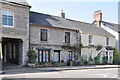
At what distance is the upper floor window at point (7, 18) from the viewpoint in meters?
16.2

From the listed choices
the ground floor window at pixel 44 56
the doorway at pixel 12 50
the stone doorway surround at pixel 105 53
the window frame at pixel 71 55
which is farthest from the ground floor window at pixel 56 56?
the stone doorway surround at pixel 105 53

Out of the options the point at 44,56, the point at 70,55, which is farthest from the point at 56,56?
the point at 70,55

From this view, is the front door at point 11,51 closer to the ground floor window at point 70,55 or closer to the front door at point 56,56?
the front door at point 56,56

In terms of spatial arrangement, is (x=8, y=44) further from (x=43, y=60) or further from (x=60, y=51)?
(x=60, y=51)

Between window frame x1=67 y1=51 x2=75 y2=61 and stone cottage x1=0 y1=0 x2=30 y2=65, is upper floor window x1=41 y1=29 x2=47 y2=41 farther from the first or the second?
window frame x1=67 y1=51 x2=75 y2=61

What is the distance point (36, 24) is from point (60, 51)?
5430 mm

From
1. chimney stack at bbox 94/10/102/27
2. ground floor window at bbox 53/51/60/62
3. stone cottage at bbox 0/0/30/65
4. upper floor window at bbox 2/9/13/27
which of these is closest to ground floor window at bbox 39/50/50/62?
ground floor window at bbox 53/51/60/62

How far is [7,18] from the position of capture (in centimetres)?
1638

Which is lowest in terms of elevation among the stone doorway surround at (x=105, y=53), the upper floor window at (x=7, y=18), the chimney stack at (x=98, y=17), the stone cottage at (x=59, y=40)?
the stone doorway surround at (x=105, y=53)

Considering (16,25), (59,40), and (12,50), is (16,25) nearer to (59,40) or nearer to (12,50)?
(12,50)

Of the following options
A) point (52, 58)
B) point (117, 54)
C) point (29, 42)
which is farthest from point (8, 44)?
point (117, 54)

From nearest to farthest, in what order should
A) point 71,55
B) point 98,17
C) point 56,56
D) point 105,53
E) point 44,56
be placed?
point 44,56 → point 56,56 → point 71,55 → point 105,53 → point 98,17

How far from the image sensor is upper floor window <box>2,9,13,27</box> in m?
16.2

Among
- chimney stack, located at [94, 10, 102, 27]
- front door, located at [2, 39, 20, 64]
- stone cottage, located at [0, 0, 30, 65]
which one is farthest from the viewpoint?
chimney stack, located at [94, 10, 102, 27]
